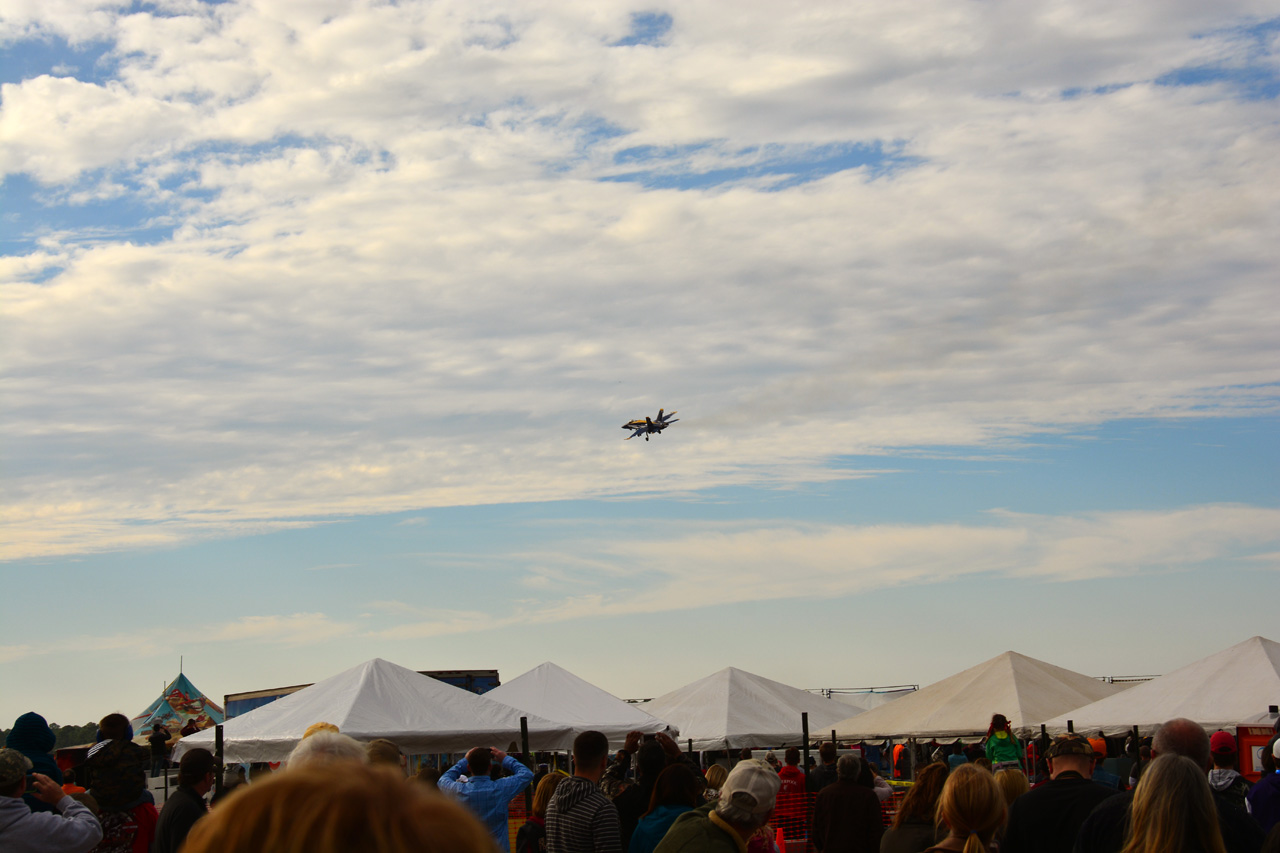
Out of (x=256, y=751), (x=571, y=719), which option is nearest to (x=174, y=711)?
(x=571, y=719)

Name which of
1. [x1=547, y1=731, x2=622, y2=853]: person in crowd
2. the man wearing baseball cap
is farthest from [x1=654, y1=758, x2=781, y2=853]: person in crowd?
the man wearing baseball cap

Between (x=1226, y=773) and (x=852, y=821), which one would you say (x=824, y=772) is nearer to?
(x=852, y=821)

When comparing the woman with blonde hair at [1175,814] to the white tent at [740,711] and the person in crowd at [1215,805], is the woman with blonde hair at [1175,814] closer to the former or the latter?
the person in crowd at [1215,805]

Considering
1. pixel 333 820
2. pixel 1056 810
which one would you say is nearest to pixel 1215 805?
pixel 1056 810

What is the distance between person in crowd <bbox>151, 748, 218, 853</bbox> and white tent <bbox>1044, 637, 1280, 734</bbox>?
55.2ft

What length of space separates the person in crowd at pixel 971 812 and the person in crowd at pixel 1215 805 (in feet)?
1.17

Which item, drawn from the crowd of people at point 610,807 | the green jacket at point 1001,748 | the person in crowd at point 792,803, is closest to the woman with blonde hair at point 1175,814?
the crowd of people at point 610,807

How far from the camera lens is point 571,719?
64.6 ft

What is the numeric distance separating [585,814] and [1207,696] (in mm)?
16422

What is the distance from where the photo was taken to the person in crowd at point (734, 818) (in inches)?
185

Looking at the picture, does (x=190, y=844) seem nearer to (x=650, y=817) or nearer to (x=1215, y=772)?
(x=650, y=817)

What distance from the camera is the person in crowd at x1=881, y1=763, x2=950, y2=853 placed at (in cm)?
604

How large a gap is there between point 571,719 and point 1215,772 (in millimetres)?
14355

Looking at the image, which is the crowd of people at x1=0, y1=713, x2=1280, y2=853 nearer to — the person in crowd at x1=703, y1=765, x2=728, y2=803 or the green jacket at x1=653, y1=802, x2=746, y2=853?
the green jacket at x1=653, y1=802, x2=746, y2=853
